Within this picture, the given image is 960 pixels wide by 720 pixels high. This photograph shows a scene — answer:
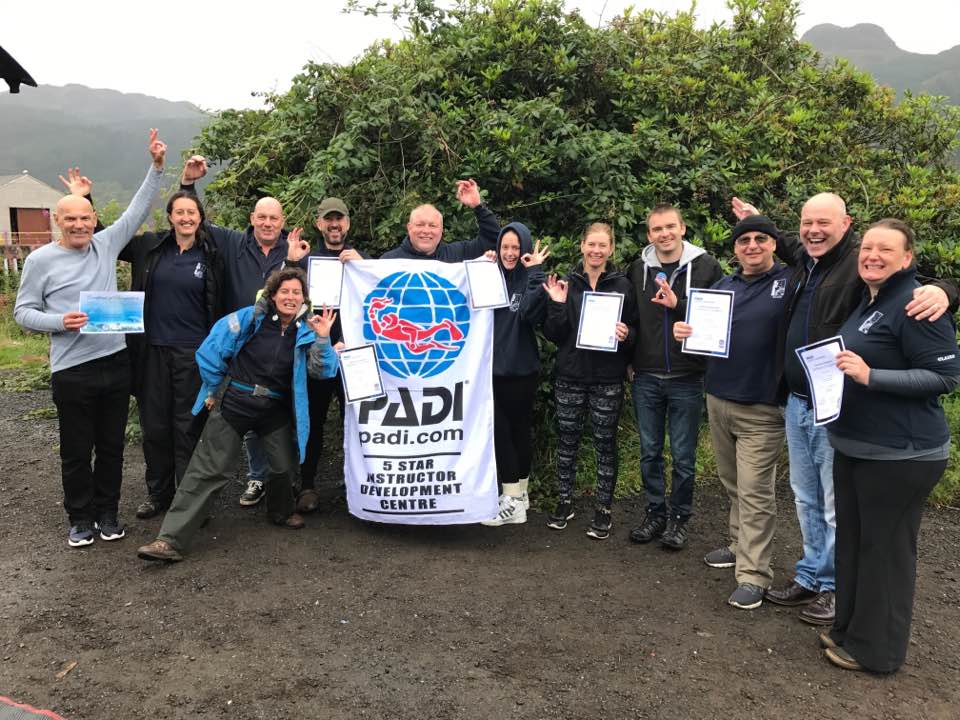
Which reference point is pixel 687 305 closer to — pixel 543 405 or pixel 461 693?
pixel 543 405

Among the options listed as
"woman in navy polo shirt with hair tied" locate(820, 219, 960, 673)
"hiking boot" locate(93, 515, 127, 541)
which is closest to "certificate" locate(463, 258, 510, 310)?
"woman in navy polo shirt with hair tied" locate(820, 219, 960, 673)

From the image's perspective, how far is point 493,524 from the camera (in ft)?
17.4

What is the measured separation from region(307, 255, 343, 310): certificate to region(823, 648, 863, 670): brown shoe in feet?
11.5

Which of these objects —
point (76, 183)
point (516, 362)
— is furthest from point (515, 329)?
point (76, 183)

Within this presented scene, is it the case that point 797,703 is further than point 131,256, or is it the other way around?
point 131,256

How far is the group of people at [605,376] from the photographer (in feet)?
10.7

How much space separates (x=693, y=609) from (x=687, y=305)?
1.75 metres

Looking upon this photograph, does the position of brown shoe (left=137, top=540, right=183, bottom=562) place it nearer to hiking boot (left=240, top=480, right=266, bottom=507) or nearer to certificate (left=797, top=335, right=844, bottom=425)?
hiking boot (left=240, top=480, right=266, bottom=507)

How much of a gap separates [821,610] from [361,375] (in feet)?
9.97

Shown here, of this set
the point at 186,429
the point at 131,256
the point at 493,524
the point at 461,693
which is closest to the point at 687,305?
the point at 493,524

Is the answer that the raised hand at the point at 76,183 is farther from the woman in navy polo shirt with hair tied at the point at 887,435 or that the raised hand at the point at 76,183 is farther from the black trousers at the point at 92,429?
the woman in navy polo shirt with hair tied at the point at 887,435

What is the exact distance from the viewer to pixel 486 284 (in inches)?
191

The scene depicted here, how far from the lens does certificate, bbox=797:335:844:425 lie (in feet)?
10.6

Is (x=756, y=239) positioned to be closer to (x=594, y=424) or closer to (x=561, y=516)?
(x=594, y=424)
